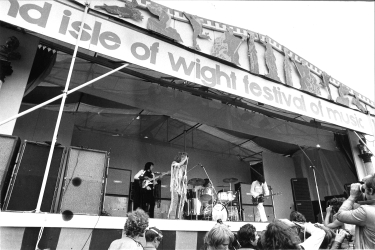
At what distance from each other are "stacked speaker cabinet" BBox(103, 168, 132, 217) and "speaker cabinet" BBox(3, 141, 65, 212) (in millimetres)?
4525

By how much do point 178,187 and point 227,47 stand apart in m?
2.95

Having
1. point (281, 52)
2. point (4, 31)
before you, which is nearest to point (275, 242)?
point (4, 31)

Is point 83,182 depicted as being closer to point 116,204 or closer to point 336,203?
point 336,203

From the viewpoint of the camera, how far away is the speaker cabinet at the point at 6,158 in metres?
2.69

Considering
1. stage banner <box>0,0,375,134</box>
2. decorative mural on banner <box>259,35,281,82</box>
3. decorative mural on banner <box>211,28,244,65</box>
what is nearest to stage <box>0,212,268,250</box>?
stage banner <box>0,0,375,134</box>

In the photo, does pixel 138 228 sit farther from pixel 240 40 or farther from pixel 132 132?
pixel 132 132

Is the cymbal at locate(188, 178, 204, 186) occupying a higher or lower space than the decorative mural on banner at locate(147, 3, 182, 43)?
lower

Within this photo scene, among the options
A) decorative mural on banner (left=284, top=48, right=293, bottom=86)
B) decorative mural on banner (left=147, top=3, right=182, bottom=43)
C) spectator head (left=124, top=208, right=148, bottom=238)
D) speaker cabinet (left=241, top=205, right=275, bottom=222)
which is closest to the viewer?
spectator head (left=124, top=208, right=148, bottom=238)

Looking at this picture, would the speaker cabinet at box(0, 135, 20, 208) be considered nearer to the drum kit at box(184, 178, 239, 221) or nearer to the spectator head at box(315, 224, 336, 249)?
the spectator head at box(315, 224, 336, 249)

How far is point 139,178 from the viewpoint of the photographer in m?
5.89

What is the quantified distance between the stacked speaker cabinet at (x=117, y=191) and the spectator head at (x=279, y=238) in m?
6.40

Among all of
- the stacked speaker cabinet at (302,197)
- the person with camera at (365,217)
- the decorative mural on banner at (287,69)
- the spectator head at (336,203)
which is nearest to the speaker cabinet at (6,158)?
the person with camera at (365,217)

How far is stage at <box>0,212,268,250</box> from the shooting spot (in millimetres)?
2496

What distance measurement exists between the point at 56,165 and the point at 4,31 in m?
2.37
